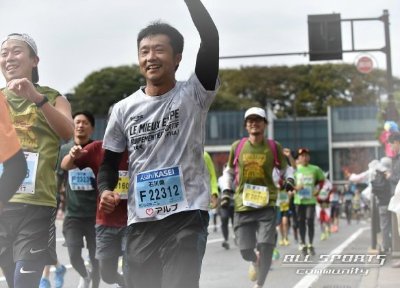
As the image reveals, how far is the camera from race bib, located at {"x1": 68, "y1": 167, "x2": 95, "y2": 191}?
8.38 m

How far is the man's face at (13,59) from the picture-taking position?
16.8 feet

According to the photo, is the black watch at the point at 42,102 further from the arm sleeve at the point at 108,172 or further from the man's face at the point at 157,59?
the man's face at the point at 157,59

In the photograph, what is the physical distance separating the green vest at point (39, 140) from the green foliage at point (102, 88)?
84.3 metres

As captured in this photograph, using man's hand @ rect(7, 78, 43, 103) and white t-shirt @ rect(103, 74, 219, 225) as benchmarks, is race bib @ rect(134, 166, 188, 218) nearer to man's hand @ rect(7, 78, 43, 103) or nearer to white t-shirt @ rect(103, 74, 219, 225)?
white t-shirt @ rect(103, 74, 219, 225)

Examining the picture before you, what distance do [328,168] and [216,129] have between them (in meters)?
13.0

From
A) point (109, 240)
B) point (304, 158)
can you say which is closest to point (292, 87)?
point (304, 158)

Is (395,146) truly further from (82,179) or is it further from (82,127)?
(82,127)

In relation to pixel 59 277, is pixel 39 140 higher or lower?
higher

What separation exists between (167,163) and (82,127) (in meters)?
3.87

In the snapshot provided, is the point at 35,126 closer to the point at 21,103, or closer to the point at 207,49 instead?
the point at 21,103

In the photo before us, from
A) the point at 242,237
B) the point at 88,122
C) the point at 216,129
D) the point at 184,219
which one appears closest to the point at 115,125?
the point at 184,219

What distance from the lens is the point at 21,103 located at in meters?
5.21

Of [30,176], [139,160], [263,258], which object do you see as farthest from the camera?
[263,258]

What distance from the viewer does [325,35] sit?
20344 millimetres
